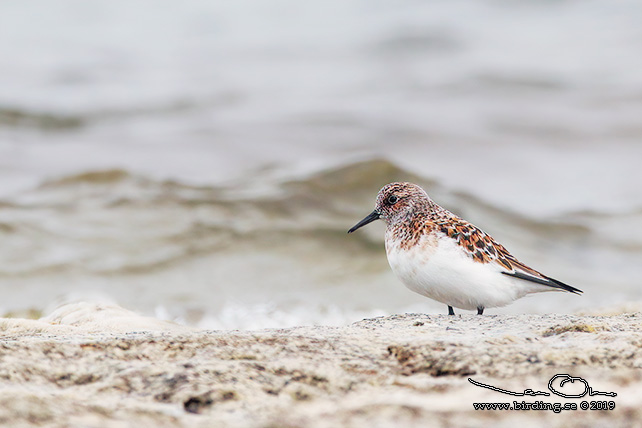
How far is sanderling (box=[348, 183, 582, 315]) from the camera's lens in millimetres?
4785

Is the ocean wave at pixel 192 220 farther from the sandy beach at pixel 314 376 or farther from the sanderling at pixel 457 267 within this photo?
the sandy beach at pixel 314 376

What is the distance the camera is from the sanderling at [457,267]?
479cm

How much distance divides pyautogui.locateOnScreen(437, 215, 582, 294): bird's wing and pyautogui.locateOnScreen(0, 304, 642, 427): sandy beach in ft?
4.04

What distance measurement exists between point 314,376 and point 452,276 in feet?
6.81

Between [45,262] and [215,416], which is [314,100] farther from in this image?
[215,416]

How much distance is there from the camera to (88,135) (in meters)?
17.2

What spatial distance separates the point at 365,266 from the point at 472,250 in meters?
6.18

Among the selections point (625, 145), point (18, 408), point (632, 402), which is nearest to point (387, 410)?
point (632, 402)

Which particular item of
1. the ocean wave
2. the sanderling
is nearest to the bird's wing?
the sanderling

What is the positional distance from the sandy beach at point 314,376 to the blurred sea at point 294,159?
5.43m

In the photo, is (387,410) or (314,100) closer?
(387,410)

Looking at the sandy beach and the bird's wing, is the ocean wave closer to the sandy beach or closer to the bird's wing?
the bird's wing

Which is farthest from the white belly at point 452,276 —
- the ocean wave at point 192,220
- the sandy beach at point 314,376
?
the ocean wave at point 192,220

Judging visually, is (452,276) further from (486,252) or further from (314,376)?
(314,376)
